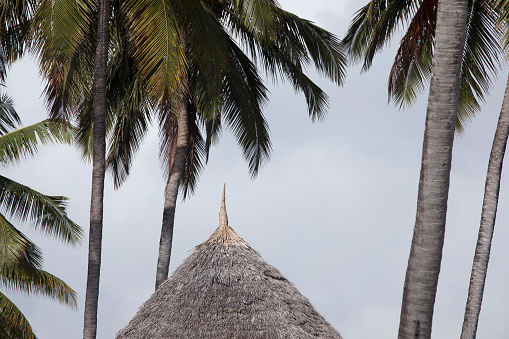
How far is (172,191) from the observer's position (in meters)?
14.4

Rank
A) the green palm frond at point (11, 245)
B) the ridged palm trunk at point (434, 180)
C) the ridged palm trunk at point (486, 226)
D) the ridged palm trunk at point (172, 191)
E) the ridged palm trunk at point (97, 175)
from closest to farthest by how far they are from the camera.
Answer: the ridged palm trunk at point (434, 180) < the ridged palm trunk at point (97, 175) < the ridged palm trunk at point (486, 226) < the green palm frond at point (11, 245) < the ridged palm trunk at point (172, 191)

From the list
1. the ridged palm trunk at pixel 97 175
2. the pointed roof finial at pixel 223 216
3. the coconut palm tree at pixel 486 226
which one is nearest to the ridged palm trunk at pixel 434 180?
the pointed roof finial at pixel 223 216

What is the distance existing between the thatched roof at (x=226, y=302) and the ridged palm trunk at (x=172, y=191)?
4.14m

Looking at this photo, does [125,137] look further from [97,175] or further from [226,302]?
[226,302]

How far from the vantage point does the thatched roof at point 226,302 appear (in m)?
9.12

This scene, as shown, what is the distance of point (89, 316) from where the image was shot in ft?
38.0

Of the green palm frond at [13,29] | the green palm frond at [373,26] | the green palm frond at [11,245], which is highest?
the green palm frond at [373,26]

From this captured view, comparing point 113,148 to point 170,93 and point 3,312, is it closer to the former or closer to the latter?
point 3,312

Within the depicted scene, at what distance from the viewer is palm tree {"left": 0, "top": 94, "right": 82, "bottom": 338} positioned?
14.0 meters

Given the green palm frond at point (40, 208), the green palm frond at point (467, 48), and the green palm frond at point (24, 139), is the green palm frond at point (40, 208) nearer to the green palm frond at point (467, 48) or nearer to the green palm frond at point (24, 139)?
the green palm frond at point (24, 139)

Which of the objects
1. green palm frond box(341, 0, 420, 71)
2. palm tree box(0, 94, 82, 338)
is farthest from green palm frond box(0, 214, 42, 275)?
green palm frond box(341, 0, 420, 71)

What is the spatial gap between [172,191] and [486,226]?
6.30 metres

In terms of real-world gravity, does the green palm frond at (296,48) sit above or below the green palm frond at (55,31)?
above

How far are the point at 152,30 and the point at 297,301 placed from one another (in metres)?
4.80
